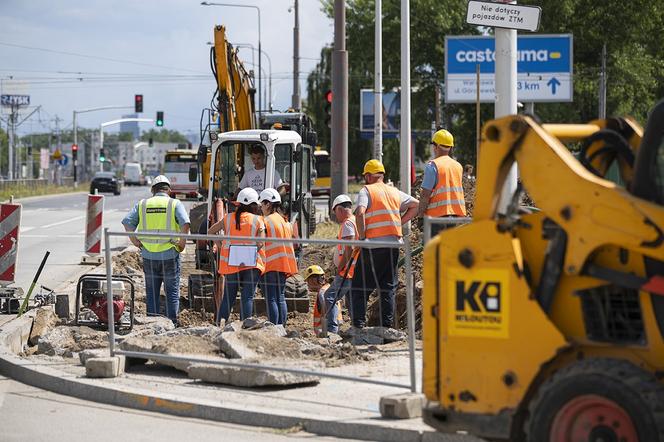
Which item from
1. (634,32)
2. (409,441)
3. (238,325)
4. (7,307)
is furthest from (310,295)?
(634,32)

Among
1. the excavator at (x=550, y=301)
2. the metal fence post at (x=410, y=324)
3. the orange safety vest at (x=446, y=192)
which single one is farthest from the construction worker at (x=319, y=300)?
the excavator at (x=550, y=301)

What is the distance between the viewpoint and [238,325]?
1051cm

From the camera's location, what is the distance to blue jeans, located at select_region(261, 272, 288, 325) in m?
11.6

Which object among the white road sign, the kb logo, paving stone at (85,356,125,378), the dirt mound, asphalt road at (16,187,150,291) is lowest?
asphalt road at (16,187,150,291)

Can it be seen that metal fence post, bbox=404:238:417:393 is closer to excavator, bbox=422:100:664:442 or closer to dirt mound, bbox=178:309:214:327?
excavator, bbox=422:100:664:442

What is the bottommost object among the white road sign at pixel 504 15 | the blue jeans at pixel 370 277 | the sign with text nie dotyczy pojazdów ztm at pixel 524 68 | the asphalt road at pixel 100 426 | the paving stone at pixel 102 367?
the asphalt road at pixel 100 426

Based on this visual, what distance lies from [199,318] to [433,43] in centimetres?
3636

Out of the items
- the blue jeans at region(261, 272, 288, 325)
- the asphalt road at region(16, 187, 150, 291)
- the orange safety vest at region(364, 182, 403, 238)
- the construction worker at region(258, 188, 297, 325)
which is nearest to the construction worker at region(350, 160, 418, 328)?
the orange safety vest at region(364, 182, 403, 238)

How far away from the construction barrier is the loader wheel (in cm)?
1450

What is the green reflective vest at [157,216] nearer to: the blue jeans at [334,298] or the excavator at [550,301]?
the blue jeans at [334,298]

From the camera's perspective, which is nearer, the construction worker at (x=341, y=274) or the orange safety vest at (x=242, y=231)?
the construction worker at (x=341, y=274)

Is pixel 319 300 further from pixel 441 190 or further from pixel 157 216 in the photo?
pixel 157 216

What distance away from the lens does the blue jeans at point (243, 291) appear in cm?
1141

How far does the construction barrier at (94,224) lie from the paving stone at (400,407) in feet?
41.6
